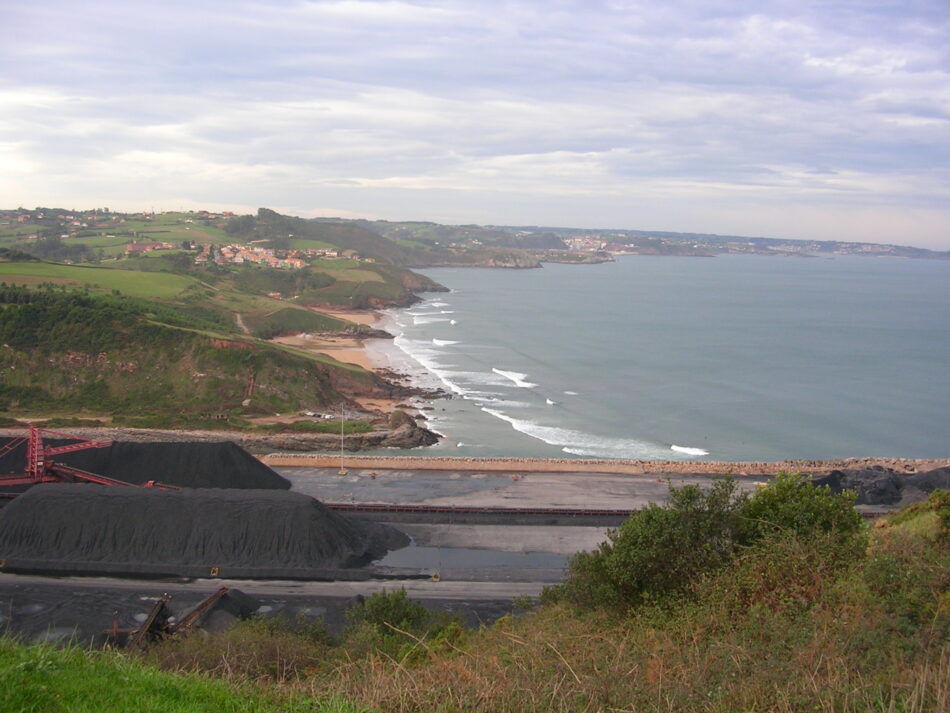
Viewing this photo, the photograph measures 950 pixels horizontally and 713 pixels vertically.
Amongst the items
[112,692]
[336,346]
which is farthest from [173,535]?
[336,346]

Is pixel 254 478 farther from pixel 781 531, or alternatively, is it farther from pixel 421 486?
pixel 781 531

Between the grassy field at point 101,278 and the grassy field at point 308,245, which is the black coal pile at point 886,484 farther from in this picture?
the grassy field at point 308,245

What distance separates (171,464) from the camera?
88.9 ft

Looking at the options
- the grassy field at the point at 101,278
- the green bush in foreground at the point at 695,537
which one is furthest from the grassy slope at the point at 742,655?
the grassy field at the point at 101,278

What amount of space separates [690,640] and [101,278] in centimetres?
6540

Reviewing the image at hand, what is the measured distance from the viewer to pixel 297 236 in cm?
13512

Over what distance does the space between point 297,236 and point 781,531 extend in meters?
129

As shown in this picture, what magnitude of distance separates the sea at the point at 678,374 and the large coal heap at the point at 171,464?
10680 mm

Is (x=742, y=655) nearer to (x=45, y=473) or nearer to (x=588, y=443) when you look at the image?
(x=45, y=473)

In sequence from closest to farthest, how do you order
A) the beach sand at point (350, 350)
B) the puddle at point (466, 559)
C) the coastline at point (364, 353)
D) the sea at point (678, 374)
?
the puddle at point (466, 559) < the sea at point (678, 374) < the coastline at point (364, 353) < the beach sand at point (350, 350)

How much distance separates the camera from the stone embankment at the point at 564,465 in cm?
3238

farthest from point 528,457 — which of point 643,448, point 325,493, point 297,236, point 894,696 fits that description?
point 297,236

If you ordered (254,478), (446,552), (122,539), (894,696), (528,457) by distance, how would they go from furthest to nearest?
1. (528,457)
2. (254,478)
3. (446,552)
4. (122,539)
5. (894,696)

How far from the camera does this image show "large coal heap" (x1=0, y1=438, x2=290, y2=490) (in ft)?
87.4
